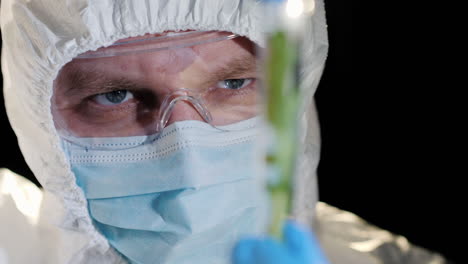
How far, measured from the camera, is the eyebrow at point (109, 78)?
136cm

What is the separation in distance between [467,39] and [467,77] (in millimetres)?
128

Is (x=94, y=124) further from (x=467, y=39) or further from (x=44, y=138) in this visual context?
(x=467, y=39)

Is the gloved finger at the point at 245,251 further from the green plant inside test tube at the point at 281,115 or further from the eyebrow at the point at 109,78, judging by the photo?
the eyebrow at the point at 109,78

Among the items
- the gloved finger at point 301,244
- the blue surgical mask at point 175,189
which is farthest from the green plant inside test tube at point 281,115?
the blue surgical mask at point 175,189

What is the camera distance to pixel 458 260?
201 centimetres

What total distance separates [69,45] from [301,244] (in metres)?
0.92

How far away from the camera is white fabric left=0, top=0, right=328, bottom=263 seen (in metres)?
1.27

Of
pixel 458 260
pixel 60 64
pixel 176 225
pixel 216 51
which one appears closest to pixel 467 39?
pixel 458 260

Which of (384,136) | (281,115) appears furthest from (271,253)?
(384,136)

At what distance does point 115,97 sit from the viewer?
1.43 metres

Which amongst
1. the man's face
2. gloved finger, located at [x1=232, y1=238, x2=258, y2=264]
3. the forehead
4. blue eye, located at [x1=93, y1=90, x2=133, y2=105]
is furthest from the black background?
gloved finger, located at [x1=232, y1=238, x2=258, y2=264]

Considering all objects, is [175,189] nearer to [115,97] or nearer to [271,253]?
[115,97]

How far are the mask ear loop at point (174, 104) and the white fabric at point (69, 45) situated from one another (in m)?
0.17

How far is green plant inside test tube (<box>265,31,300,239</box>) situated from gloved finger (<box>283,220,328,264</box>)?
0.01m
